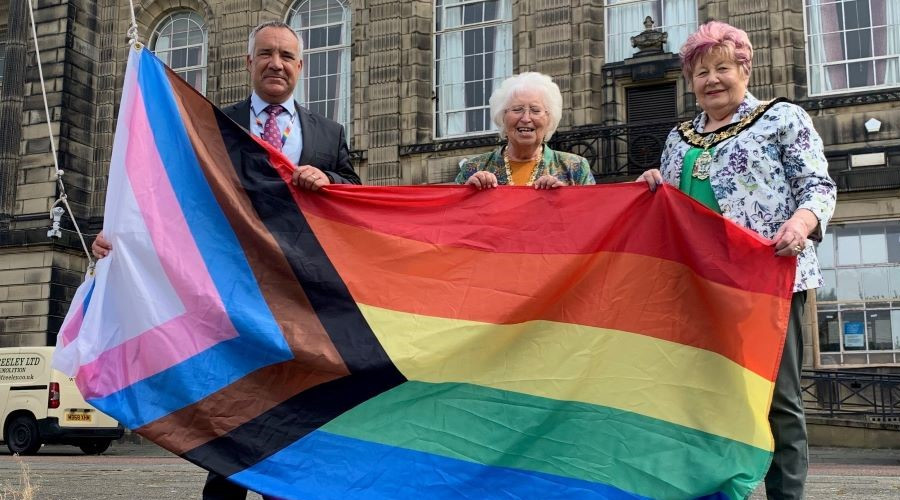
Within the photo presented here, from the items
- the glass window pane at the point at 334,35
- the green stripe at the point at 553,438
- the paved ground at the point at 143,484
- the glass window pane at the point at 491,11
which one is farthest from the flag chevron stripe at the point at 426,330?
the glass window pane at the point at 334,35

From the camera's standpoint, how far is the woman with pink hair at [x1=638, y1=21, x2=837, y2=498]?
3.79 m

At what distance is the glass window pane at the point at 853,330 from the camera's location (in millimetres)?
17406

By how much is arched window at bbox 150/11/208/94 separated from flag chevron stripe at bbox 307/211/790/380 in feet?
68.1

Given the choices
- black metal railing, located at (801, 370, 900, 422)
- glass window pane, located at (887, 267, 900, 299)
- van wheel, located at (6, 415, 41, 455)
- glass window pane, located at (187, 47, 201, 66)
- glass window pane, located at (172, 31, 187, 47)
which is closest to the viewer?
black metal railing, located at (801, 370, 900, 422)

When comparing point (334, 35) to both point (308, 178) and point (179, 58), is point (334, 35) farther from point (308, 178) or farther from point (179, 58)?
point (308, 178)

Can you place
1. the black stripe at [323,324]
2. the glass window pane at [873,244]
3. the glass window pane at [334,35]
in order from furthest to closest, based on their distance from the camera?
1. the glass window pane at [334,35]
2. the glass window pane at [873,244]
3. the black stripe at [323,324]

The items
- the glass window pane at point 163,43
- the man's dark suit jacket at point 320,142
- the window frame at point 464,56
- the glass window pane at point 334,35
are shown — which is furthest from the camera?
the glass window pane at point 163,43

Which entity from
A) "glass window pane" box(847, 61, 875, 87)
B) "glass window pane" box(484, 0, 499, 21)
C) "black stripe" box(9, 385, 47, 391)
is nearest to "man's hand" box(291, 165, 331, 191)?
"black stripe" box(9, 385, 47, 391)

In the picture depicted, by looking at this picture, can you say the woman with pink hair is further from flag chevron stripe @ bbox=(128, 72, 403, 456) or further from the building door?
the building door

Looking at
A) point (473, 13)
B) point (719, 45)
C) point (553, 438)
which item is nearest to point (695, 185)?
point (719, 45)

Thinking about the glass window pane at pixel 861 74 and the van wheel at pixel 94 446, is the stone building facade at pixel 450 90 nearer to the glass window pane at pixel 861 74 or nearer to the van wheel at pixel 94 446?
the glass window pane at pixel 861 74

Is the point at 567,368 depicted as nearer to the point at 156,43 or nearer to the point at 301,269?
the point at 301,269

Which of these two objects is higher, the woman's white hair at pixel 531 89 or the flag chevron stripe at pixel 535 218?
the woman's white hair at pixel 531 89

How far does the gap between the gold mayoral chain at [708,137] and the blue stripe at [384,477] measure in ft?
4.70
